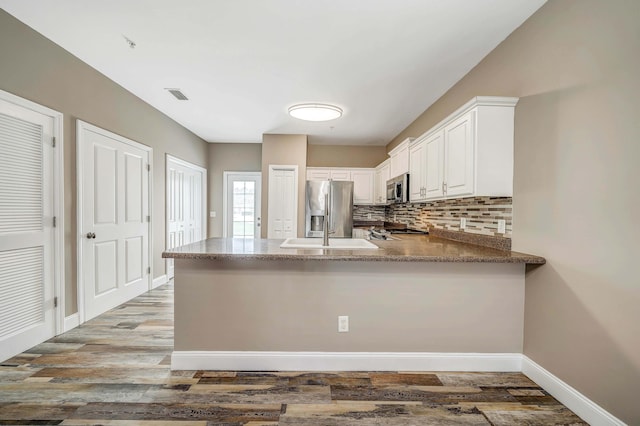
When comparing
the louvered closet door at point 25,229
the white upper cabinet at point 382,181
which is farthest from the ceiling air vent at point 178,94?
the white upper cabinet at point 382,181

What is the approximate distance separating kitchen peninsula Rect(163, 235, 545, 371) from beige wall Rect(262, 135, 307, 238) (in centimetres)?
314

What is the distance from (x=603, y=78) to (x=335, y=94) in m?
2.40

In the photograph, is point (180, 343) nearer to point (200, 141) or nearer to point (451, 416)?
point (451, 416)

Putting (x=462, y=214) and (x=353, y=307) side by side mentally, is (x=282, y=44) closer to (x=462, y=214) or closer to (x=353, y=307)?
(x=353, y=307)

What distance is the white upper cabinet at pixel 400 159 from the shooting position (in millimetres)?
3766

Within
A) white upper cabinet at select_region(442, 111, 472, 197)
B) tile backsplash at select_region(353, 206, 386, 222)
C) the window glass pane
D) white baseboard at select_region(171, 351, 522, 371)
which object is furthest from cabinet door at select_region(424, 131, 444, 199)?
the window glass pane

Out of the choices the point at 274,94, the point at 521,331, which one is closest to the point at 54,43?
the point at 274,94

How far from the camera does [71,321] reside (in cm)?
286

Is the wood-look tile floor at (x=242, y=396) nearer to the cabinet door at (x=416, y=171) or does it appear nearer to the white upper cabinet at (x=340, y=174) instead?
the cabinet door at (x=416, y=171)

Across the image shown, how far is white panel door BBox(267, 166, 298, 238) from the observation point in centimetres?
533

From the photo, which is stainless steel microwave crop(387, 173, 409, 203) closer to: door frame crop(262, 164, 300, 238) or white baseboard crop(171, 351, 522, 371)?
door frame crop(262, 164, 300, 238)

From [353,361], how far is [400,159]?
8.90 feet

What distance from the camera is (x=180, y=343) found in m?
2.18

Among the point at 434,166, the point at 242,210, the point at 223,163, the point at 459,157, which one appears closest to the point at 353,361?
the point at 459,157
